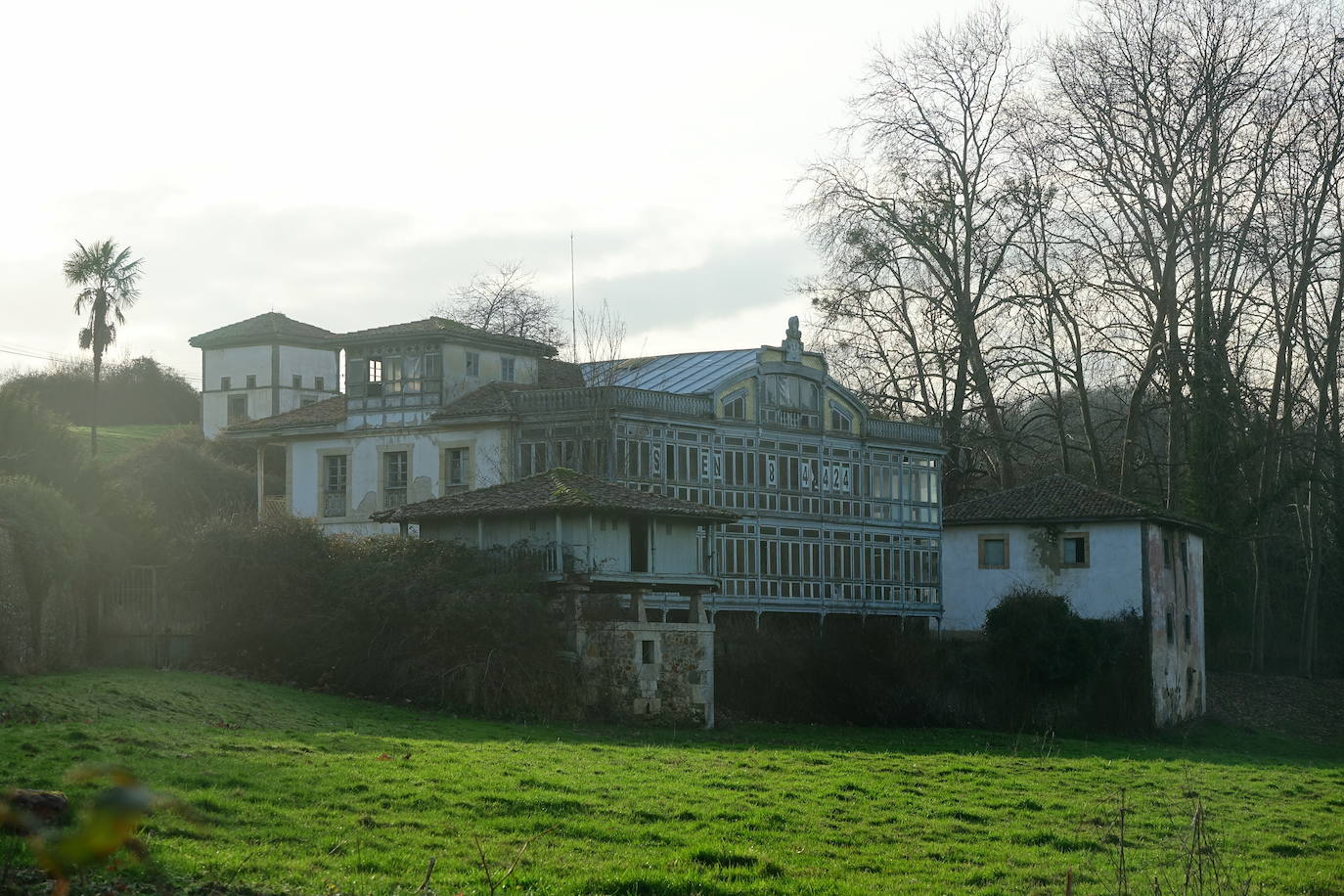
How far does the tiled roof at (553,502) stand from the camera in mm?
31984

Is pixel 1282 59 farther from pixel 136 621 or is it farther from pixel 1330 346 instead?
pixel 136 621

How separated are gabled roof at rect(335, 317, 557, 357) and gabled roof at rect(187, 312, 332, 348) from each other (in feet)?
90.6

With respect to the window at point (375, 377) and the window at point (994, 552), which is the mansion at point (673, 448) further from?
the window at point (994, 552)

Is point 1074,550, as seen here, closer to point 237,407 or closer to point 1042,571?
point 1042,571

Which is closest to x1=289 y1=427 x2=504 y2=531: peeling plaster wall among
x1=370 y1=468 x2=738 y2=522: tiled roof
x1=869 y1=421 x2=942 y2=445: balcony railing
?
x1=370 y1=468 x2=738 y2=522: tiled roof

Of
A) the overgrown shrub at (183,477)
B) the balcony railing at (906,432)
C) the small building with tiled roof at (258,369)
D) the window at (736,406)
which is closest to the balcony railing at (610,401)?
the window at (736,406)

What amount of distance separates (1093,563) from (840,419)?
27.8ft

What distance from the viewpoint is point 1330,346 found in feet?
161

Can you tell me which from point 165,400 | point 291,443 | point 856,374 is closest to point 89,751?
point 291,443

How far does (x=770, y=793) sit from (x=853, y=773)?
12.6 feet

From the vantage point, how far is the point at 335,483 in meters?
46.1

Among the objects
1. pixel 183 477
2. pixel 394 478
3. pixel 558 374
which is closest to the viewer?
pixel 394 478

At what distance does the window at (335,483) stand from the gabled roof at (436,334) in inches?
136

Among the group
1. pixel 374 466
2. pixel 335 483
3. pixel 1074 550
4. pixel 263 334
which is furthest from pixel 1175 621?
pixel 263 334
